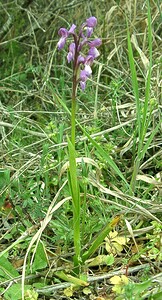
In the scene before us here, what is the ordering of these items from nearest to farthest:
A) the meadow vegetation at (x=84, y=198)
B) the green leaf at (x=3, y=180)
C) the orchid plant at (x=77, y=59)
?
the orchid plant at (x=77, y=59) → the meadow vegetation at (x=84, y=198) → the green leaf at (x=3, y=180)

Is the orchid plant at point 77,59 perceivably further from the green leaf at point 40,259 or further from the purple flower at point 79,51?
the green leaf at point 40,259

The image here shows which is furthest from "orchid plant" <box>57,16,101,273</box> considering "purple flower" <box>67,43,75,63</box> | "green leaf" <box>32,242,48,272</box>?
"green leaf" <box>32,242,48,272</box>

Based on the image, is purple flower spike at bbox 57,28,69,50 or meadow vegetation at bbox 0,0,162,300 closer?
purple flower spike at bbox 57,28,69,50

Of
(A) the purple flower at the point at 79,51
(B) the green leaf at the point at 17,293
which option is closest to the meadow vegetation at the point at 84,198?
(B) the green leaf at the point at 17,293

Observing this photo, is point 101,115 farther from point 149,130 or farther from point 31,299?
point 31,299

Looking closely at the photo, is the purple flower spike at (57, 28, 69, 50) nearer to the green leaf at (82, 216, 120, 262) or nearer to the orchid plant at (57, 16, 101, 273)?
the orchid plant at (57, 16, 101, 273)

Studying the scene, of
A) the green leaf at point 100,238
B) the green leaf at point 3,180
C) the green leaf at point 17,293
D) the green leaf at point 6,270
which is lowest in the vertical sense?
the green leaf at point 17,293

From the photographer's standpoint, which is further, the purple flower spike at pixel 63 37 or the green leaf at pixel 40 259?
the green leaf at pixel 40 259
